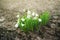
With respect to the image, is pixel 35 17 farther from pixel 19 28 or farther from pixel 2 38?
pixel 2 38

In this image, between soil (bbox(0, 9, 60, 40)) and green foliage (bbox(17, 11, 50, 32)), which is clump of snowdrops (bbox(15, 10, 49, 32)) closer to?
green foliage (bbox(17, 11, 50, 32))

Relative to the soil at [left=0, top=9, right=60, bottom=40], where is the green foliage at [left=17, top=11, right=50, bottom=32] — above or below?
above

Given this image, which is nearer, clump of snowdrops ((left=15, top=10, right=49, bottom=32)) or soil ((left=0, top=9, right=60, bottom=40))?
clump of snowdrops ((left=15, top=10, right=49, bottom=32))

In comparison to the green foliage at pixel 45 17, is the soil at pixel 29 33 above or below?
below

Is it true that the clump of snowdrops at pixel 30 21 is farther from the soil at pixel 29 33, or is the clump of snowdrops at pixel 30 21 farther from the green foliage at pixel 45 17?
the soil at pixel 29 33

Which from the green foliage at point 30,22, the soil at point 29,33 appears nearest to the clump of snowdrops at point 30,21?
the green foliage at point 30,22

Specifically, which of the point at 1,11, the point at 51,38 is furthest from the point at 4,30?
the point at 51,38

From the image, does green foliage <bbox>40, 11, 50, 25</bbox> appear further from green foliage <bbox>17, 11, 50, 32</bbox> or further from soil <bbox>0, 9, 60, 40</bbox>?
soil <bbox>0, 9, 60, 40</bbox>

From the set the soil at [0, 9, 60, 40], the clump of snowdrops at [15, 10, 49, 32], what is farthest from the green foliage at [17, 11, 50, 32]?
the soil at [0, 9, 60, 40]

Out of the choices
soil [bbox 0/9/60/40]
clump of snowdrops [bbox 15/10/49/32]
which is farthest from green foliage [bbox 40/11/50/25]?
soil [bbox 0/9/60/40]
